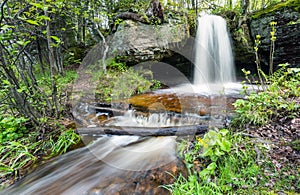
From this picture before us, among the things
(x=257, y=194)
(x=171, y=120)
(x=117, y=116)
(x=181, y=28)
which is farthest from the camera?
(x=181, y=28)

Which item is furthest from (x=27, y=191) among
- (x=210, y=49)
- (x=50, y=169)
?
(x=210, y=49)

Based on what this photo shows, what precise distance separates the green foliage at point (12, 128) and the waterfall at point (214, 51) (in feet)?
23.3

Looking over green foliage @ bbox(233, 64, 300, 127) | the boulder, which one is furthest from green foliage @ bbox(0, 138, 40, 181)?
the boulder

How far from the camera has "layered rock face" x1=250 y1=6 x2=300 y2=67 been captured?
540 centimetres

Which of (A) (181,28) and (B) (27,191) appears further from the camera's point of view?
(A) (181,28)

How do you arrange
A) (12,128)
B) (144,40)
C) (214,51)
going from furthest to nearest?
(214,51), (144,40), (12,128)

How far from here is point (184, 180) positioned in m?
1.83

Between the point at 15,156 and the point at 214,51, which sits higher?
the point at 214,51

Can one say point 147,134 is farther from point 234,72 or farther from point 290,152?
point 234,72

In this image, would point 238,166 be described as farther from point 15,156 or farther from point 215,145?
point 15,156

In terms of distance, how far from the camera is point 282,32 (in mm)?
5633

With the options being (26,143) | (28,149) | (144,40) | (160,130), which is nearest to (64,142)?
(28,149)

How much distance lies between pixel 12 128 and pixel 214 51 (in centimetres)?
797

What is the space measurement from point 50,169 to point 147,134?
1570 millimetres
